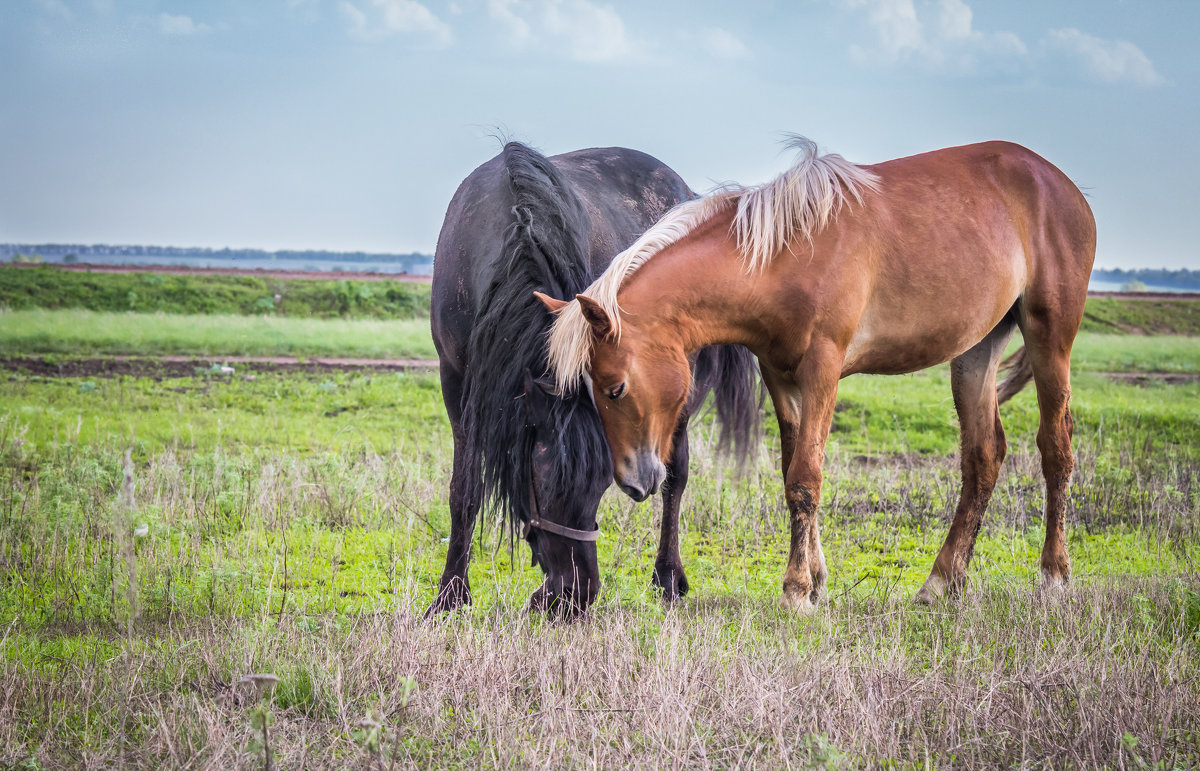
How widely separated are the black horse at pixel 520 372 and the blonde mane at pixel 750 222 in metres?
0.21

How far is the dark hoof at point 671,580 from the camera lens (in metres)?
5.55

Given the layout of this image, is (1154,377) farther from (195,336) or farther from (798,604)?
(195,336)

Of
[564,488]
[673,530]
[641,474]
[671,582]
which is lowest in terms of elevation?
[671,582]

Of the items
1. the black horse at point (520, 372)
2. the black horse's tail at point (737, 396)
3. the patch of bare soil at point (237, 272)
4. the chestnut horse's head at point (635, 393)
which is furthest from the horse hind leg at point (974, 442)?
the patch of bare soil at point (237, 272)

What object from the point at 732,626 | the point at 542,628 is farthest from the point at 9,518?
the point at 732,626

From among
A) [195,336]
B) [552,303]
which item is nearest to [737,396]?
[552,303]

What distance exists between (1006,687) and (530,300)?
8.51 ft

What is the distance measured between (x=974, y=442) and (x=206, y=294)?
2992 cm

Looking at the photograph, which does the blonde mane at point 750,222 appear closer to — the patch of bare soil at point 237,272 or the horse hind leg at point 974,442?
the horse hind leg at point 974,442

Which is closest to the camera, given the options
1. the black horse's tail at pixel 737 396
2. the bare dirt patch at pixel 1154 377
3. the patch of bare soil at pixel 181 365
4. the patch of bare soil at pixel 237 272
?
the black horse's tail at pixel 737 396

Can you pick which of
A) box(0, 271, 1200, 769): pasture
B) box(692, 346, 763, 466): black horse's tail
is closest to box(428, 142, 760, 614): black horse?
box(0, 271, 1200, 769): pasture

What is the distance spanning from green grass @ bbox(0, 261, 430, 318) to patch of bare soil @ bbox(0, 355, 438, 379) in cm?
1189

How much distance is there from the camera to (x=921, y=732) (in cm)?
313

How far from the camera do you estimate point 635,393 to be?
4.03 meters
